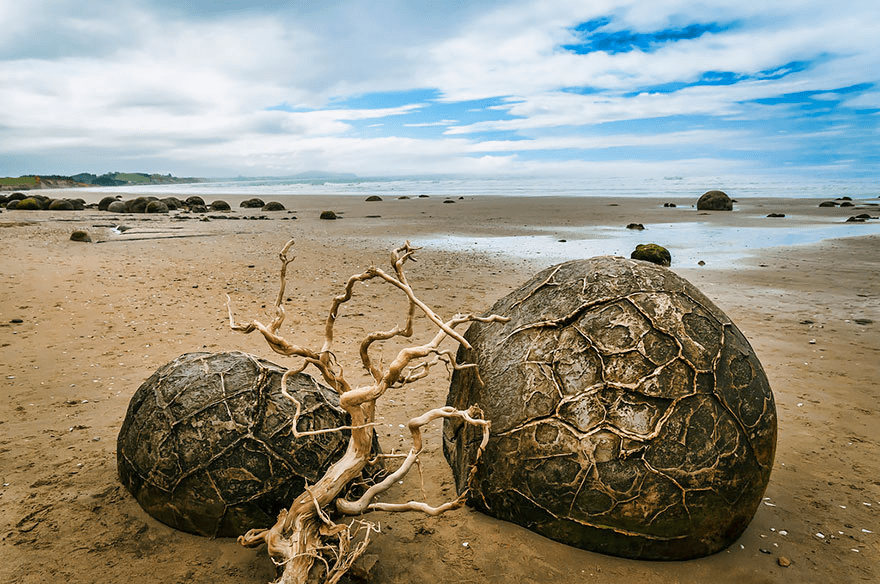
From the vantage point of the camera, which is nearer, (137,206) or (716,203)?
(137,206)

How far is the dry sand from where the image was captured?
3.61 m

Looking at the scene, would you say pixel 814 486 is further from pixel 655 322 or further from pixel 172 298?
pixel 172 298

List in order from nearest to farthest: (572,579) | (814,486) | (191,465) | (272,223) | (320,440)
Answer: (572,579)
(191,465)
(320,440)
(814,486)
(272,223)

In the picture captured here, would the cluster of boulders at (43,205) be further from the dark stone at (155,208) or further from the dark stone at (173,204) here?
the dark stone at (155,208)

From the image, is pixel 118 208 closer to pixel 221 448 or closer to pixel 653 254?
pixel 653 254

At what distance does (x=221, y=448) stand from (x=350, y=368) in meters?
3.49

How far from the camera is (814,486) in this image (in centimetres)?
464

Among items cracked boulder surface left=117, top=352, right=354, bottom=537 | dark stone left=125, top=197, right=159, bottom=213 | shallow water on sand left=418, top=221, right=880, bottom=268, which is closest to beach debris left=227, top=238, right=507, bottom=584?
cracked boulder surface left=117, top=352, right=354, bottom=537

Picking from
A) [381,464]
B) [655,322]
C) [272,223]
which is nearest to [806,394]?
[655,322]

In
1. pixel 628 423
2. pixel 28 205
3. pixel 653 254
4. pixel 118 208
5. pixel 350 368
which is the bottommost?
pixel 350 368

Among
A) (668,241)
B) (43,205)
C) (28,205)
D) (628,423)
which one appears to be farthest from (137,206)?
(628,423)

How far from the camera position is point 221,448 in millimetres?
3793

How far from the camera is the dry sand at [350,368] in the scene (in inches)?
142

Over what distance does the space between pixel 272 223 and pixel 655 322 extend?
22565 millimetres
